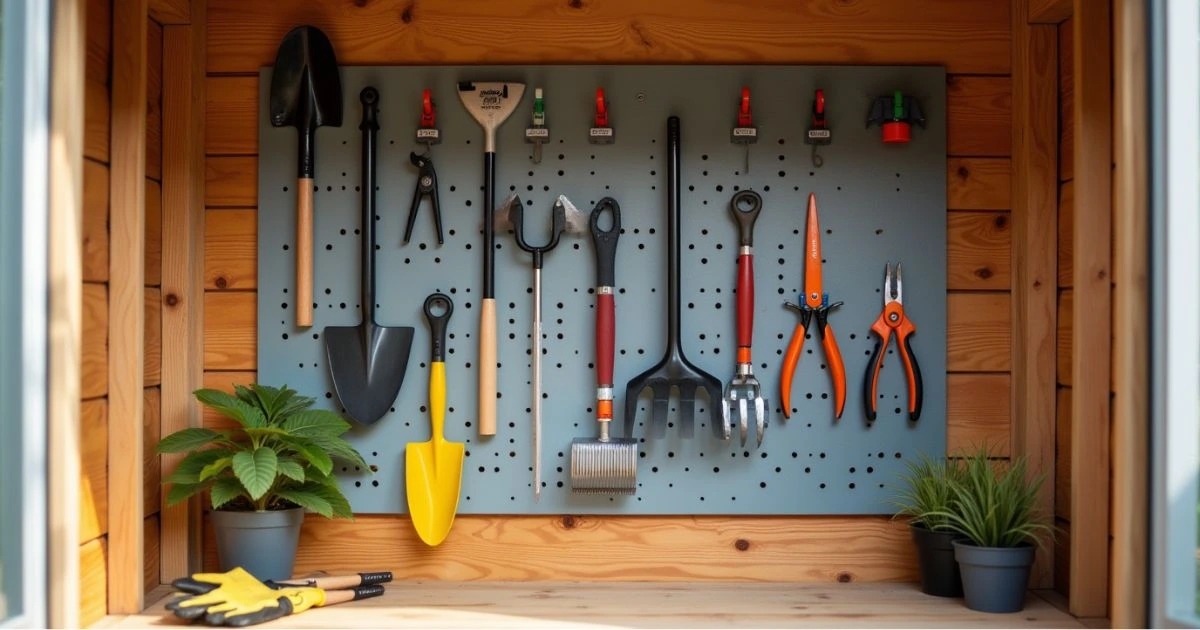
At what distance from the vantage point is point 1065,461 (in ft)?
7.73

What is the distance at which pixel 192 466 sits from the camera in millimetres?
2227

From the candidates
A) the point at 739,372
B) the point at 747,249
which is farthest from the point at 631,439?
the point at 747,249

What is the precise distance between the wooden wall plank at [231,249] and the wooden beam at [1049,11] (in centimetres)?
176

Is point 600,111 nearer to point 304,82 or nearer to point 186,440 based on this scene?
point 304,82

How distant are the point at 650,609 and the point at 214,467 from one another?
896mm

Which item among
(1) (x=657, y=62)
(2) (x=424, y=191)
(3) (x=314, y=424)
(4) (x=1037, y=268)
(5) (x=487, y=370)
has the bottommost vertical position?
(3) (x=314, y=424)

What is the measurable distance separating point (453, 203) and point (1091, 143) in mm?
1325

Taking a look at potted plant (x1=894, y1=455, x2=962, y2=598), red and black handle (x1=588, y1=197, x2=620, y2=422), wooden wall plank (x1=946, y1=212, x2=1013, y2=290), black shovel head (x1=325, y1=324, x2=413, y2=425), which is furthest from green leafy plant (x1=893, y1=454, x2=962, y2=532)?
black shovel head (x1=325, y1=324, x2=413, y2=425)

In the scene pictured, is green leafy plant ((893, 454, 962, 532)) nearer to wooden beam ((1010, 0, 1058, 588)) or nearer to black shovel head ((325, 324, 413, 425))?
wooden beam ((1010, 0, 1058, 588))

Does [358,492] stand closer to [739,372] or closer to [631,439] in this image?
[631,439]

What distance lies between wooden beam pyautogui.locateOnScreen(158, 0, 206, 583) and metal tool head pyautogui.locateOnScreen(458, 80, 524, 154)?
601 millimetres

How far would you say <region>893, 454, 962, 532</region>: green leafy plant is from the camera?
2.24 metres

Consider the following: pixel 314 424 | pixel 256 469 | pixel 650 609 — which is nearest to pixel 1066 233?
pixel 650 609

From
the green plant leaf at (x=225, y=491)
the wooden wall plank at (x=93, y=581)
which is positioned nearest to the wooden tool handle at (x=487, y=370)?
the green plant leaf at (x=225, y=491)
